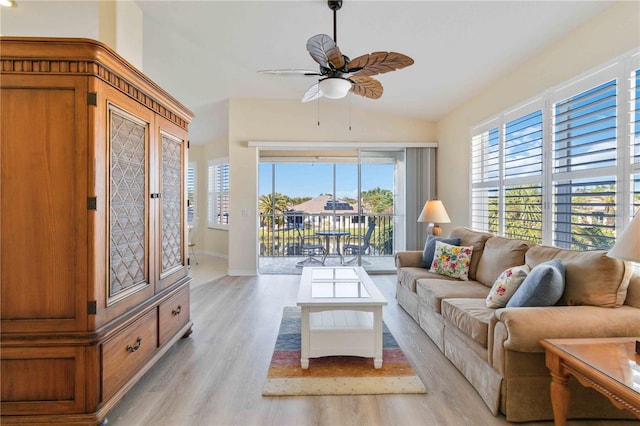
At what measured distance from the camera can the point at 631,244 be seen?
1.40m

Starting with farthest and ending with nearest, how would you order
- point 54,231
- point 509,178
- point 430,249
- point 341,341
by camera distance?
point 430,249, point 509,178, point 341,341, point 54,231

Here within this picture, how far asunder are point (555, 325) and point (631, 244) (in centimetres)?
55

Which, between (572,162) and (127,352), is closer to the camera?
(127,352)

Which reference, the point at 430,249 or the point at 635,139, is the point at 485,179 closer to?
the point at 430,249

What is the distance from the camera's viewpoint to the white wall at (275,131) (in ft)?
17.1

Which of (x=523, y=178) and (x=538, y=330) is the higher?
(x=523, y=178)

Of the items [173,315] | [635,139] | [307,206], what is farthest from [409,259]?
[307,206]

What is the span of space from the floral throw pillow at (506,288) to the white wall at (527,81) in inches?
66.3

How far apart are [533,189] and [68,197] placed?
147 inches

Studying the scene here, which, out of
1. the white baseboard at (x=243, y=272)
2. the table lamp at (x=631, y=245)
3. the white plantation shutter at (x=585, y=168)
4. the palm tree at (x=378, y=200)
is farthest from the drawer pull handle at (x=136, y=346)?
the palm tree at (x=378, y=200)

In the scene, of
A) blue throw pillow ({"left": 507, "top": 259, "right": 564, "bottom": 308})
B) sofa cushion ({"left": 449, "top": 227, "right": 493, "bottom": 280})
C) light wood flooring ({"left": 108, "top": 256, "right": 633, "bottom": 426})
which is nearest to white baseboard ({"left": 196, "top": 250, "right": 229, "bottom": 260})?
light wood flooring ({"left": 108, "top": 256, "right": 633, "bottom": 426})

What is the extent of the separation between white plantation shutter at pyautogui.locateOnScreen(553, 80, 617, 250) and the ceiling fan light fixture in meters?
1.90

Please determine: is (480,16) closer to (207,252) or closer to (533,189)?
(533,189)

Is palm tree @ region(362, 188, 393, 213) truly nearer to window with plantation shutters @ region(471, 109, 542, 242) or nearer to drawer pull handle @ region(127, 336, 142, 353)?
window with plantation shutters @ region(471, 109, 542, 242)
